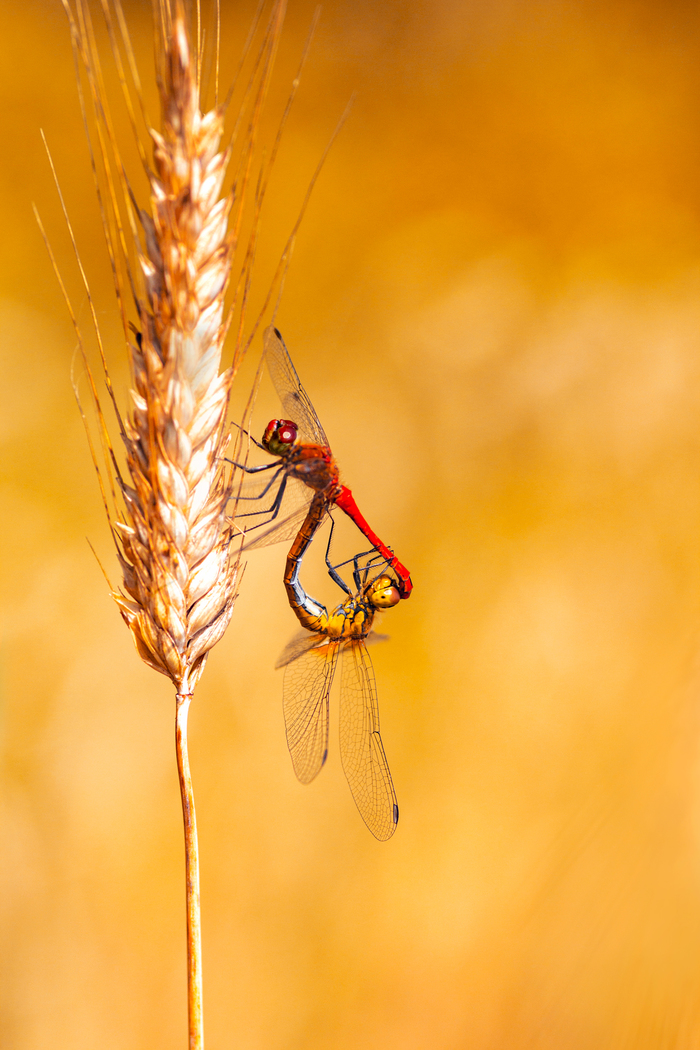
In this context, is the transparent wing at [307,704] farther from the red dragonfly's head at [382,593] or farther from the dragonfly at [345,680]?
the red dragonfly's head at [382,593]

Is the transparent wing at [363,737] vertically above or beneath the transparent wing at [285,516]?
beneath

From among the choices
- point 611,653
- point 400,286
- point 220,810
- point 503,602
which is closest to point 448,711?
point 503,602

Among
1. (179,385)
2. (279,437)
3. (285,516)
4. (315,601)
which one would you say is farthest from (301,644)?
(179,385)

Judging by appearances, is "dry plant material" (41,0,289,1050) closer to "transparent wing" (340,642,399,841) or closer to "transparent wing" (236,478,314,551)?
"transparent wing" (236,478,314,551)

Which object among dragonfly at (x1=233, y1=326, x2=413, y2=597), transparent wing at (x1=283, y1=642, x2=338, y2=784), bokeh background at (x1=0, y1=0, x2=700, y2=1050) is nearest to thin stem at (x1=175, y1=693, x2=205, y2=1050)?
dragonfly at (x1=233, y1=326, x2=413, y2=597)

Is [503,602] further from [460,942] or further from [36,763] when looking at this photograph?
[36,763]

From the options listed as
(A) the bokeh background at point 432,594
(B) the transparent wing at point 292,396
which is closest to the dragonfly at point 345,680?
(B) the transparent wing at point 292,396

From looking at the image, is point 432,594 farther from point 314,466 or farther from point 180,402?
point 180,402
